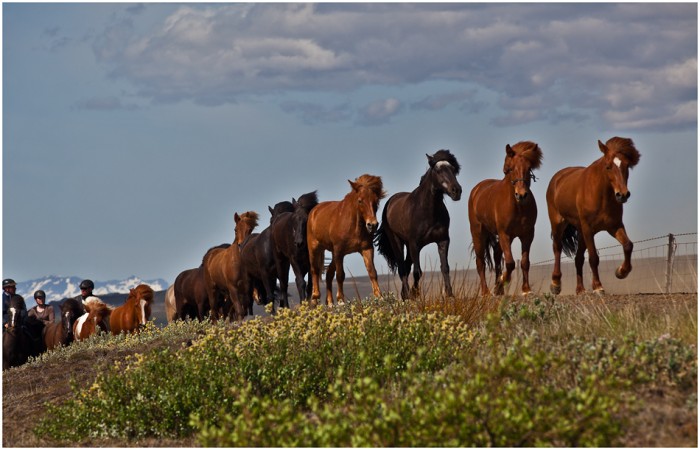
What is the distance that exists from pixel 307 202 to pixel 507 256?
492 centimetres

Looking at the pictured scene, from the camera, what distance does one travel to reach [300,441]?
845 cm

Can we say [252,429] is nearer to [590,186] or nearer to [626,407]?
[626,407]

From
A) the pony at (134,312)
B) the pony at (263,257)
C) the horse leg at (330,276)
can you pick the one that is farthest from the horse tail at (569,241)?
the pony at (134,312)

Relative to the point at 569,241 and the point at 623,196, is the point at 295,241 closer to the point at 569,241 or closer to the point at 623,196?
the point at 569,241

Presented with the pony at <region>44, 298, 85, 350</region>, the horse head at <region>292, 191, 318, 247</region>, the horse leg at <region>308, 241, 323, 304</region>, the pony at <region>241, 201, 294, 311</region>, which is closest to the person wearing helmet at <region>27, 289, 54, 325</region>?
the pony at <region>44, 298, 85, 350</region>

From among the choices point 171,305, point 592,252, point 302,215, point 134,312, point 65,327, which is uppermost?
point 302,215

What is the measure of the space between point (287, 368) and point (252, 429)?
280 centimetres

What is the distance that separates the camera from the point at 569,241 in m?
18.9

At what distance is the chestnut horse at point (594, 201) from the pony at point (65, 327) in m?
11.9

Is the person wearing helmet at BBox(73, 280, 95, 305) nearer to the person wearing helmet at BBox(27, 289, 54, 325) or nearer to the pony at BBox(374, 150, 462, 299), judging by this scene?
the person wearing helmet at BBox(27, 289, 54, 325)

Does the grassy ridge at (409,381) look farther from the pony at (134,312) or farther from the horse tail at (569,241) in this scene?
the pony at (134,312)

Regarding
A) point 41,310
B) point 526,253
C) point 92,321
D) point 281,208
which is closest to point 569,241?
point 526,253

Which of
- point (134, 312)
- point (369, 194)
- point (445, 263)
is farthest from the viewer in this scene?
point (134, 312)

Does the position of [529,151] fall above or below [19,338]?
above
